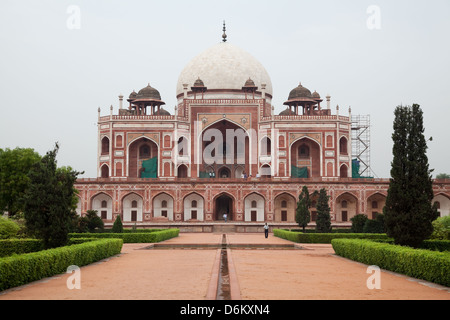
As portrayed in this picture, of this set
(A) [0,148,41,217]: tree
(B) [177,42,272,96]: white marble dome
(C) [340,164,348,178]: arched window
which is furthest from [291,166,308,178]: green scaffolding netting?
(A) [0,148,41,217]: tree

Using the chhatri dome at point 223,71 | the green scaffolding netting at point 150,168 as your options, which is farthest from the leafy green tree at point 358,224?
the chhatri dome at point 223,71

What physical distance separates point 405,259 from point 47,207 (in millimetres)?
8814

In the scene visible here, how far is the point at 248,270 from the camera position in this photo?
39.5 ft

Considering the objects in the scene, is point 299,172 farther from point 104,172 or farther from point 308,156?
point 104,172

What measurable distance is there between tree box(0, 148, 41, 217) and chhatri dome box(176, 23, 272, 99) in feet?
59.4

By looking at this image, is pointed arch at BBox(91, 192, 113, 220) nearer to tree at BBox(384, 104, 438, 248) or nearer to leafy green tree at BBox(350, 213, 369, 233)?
leafy green tree at BBox(350, 213, 369, 233)

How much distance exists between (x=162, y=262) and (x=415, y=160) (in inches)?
292

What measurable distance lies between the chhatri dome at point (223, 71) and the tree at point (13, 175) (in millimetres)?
18094

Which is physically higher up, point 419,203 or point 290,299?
point 419,203

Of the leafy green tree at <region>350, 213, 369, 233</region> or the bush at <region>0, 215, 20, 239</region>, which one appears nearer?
the bush at <region>0, 215, 20, 239</region>

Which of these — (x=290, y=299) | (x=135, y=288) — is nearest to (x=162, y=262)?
(x=135, y=288)

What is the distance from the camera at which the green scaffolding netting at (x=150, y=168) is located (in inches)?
1727

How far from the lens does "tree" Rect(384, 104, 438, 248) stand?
1434 centimetres
